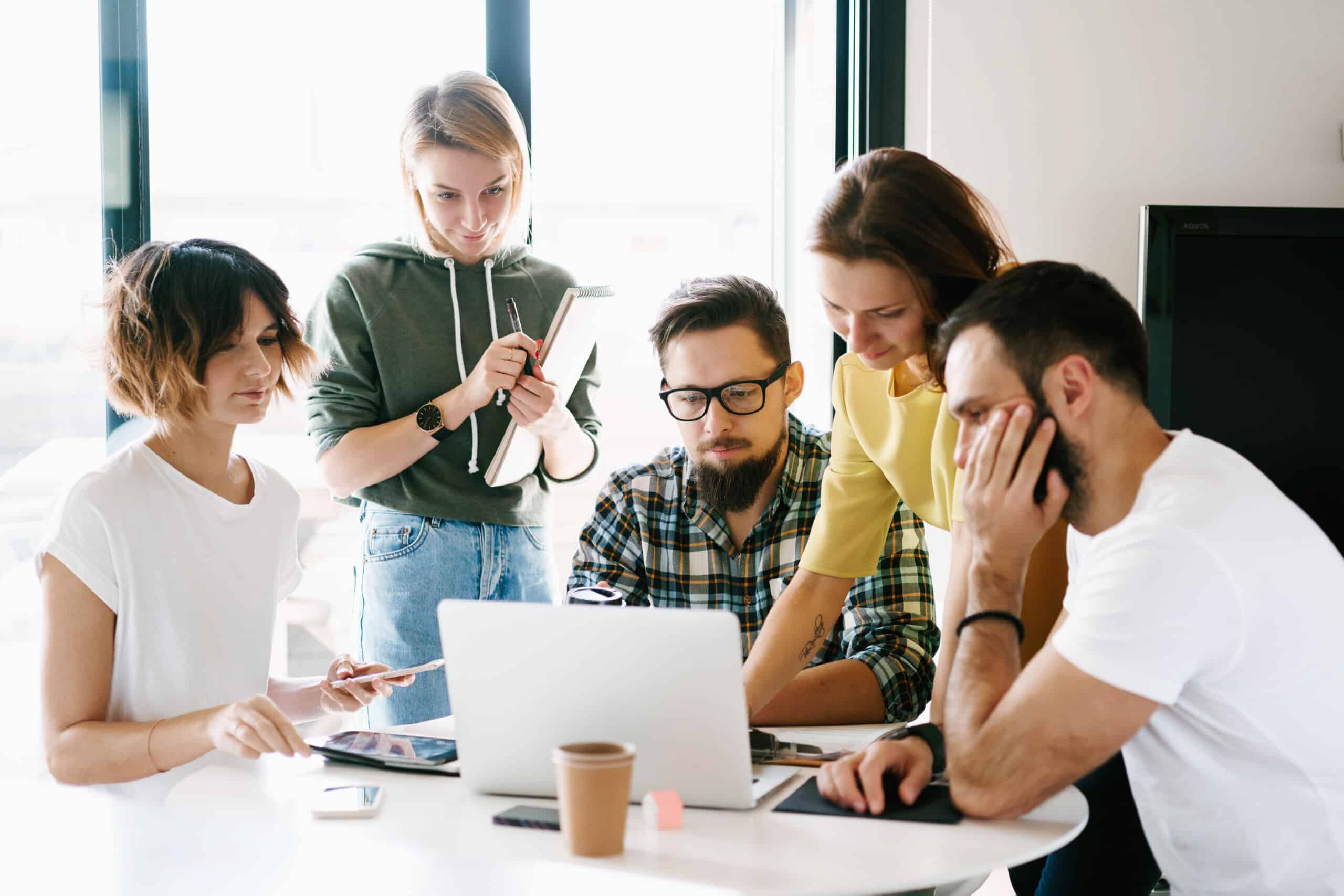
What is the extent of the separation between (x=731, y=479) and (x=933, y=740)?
2.33 feet

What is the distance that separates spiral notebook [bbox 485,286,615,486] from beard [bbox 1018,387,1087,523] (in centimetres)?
93

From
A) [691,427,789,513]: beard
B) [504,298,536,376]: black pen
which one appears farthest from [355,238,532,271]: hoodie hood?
[691,427,789,513]: beard

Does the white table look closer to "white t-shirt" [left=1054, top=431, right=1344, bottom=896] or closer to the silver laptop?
the silver laptop

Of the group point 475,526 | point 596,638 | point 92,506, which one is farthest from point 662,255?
point 596,638

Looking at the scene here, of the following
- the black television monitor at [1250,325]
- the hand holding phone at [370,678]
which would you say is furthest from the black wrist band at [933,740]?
the black television monitor at [1250,325]

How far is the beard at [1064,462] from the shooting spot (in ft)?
4.03

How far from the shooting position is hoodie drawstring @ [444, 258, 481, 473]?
2.14 meters

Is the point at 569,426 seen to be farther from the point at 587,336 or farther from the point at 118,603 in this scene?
the point at 118,603

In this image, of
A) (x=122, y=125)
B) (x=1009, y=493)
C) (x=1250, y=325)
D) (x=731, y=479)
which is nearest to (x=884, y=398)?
(x=731, y=479)

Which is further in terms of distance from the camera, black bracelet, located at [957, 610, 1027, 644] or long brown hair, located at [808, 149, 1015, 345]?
long brown hair, located at [808, 149, 1015, 345]

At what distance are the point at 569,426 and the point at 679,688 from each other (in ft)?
3.62

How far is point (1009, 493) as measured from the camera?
1268mm

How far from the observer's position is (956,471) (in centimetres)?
160

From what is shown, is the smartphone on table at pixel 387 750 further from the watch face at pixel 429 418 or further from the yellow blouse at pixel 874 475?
the watch face at pixel 429 418
